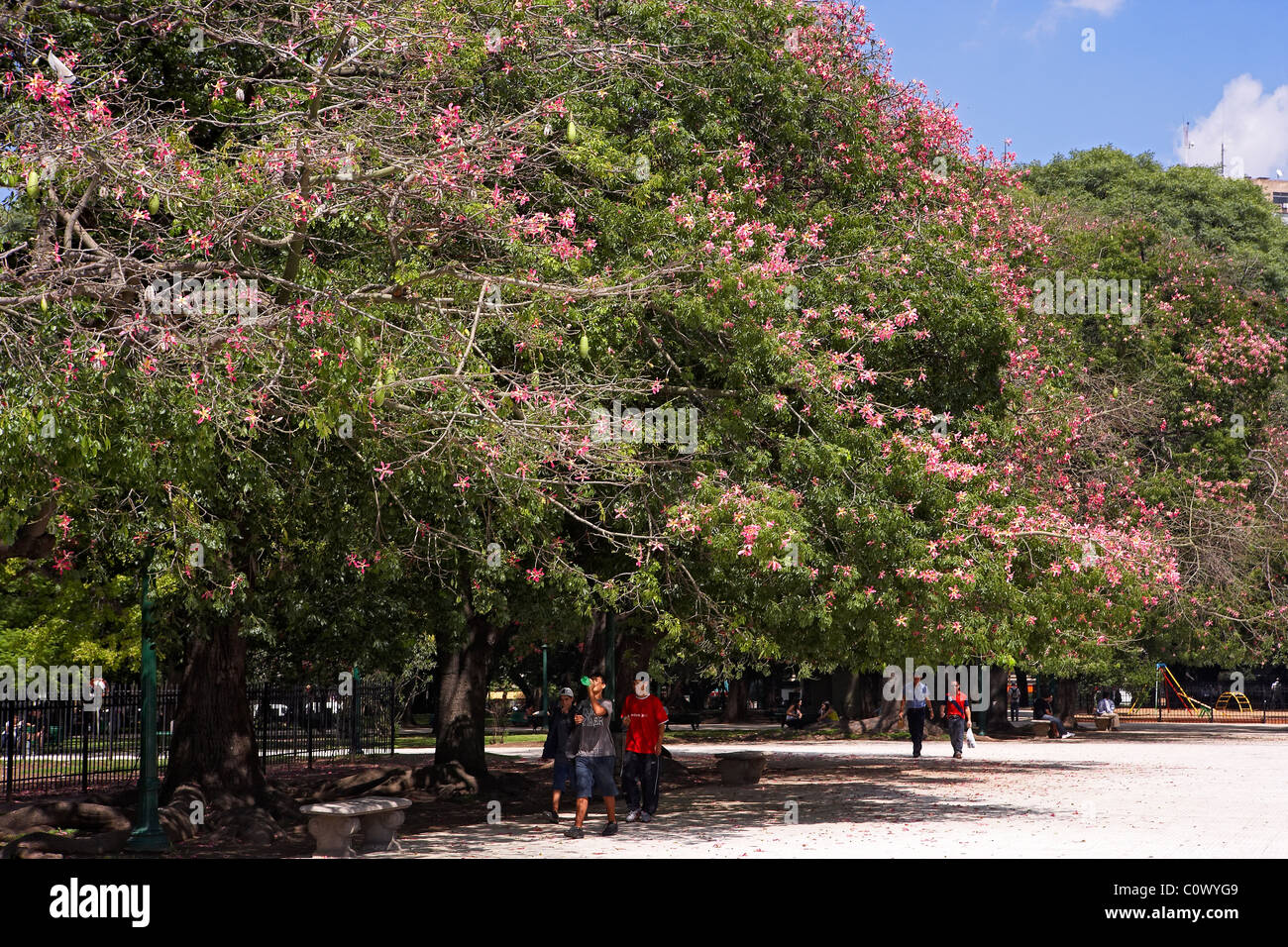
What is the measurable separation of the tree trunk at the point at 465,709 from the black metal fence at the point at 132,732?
9.02 feet

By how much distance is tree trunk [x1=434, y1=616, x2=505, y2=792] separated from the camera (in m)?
20.5

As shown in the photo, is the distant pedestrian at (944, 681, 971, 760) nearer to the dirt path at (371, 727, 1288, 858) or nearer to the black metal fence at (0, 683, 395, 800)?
the dirt path at (371, 727, 1288, 858)

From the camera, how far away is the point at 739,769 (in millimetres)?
21906

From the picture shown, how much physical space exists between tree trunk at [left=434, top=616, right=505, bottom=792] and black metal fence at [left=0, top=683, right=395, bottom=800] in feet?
9.02

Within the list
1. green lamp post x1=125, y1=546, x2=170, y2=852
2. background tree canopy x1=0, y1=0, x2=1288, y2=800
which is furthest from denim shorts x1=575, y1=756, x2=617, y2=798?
green lamp post x1=125, y1=546, x2=170, y2=852

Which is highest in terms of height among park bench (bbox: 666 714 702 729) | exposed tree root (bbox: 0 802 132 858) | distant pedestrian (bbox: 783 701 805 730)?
exposed tree root (bbox: 0 802 132 858)

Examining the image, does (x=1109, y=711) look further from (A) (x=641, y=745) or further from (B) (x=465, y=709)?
(A) (x=641, y=745)

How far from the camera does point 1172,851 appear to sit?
477 inches

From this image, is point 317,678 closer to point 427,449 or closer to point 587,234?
point 587,234

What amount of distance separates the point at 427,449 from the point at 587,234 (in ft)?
16.4

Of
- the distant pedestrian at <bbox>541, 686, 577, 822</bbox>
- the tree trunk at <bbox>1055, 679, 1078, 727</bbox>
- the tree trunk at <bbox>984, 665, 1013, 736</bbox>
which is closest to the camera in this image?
the distant pedestrian at <bbox>541, 686, 577, 822</bbox>

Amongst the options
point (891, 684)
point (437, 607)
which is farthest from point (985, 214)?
point (891, 684)

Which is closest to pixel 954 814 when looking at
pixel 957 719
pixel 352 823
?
pixel 352 823

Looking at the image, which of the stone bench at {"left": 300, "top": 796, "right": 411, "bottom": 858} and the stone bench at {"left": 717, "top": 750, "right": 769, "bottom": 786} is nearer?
the stone bench at {"left": 300, "top": 796, "right": 411, "bottom": 858}
